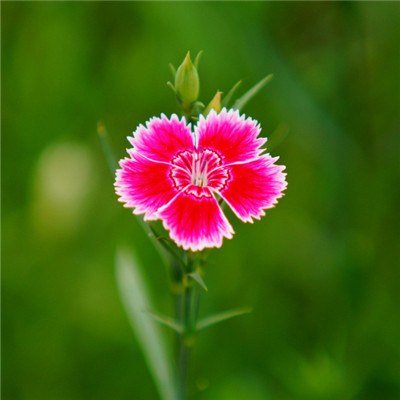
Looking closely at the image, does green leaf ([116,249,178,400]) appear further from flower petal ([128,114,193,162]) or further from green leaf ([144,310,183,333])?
flower petal ([128,114,193,162])

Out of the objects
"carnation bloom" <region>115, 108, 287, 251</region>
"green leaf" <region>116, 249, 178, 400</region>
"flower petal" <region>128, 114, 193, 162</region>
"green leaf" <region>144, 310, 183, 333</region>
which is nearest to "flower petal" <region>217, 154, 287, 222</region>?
"carnation bloom" <region>115, 108, 287, 251</region>

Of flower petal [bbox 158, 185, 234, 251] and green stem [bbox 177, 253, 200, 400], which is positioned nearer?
flower petal [bbox 158, 185, 234, 251]

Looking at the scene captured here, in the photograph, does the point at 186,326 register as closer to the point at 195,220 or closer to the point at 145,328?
the point at 195,220

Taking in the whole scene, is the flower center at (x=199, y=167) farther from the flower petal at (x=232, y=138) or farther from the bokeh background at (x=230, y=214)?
the bokeh background at (x=230, y=214)

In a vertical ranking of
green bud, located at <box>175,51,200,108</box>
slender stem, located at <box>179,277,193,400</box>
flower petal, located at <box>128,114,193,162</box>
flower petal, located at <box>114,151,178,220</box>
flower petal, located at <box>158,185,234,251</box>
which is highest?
green bud, located at <box>175,51,200,108</box>
